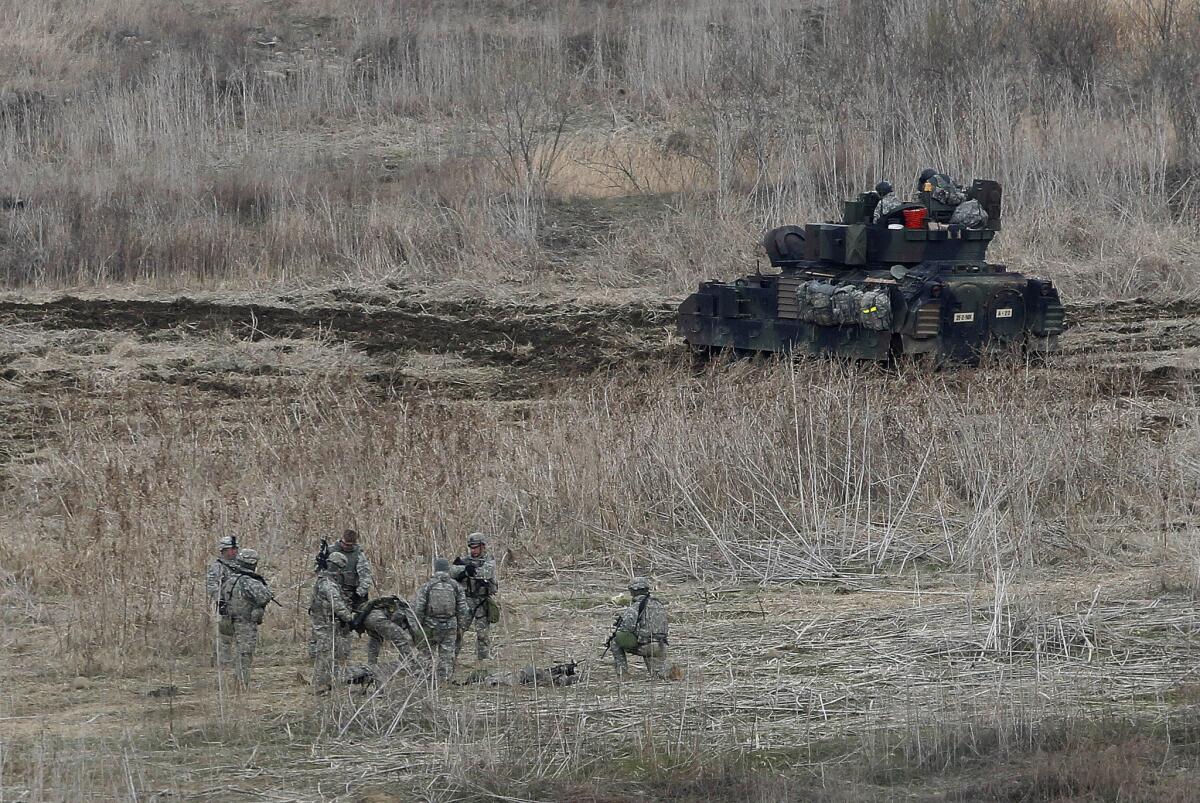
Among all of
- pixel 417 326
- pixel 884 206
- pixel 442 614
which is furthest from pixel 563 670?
pixel 417 326

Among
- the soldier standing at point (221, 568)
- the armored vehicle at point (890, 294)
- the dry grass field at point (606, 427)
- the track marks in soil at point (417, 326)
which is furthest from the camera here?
the track marks in soil at point (417, 326)

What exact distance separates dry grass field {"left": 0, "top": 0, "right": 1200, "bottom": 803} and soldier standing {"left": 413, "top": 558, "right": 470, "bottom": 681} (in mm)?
282

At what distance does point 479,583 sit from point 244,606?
1.05 m

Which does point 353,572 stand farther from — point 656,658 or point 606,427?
point 606,427

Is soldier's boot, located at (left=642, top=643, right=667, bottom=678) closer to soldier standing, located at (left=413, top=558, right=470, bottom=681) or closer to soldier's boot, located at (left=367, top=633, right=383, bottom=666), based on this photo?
soldier standing, located at (left=413, top=558, right=470, bottom=681)

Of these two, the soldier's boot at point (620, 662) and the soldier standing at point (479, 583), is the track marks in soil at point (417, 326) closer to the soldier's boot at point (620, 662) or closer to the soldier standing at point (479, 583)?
the soldier standing at point (479, 583)

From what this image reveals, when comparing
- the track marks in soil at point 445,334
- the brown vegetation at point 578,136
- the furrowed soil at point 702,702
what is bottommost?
the furrowed soil at point 702,702

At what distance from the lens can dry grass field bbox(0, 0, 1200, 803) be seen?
690 cm

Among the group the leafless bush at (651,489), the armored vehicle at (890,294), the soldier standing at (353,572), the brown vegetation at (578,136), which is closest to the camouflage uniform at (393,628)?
the soldier standing at (353,572)

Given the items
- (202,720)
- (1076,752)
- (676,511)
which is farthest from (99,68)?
(1076,752)

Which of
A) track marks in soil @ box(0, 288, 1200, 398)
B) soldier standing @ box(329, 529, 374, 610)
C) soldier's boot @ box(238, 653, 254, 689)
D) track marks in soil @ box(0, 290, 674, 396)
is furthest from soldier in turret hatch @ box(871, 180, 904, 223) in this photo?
soldier's boot @ box(238, 653, 254, 689)

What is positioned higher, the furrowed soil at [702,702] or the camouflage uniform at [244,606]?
the camouflage uniform at [244,606]

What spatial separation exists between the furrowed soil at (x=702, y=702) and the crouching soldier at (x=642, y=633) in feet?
0.37

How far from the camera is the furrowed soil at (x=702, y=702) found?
642cm
